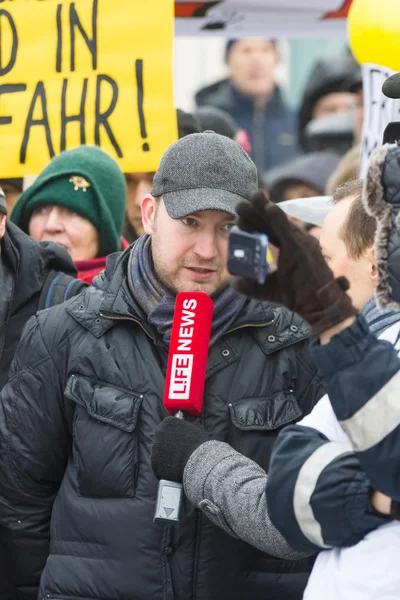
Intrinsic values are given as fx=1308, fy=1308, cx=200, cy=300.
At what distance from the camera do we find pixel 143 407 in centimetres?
343

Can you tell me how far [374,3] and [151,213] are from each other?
2051 mm

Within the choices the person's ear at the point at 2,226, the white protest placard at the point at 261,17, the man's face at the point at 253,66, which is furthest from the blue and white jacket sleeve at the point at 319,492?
Result: the man's face at the point at 253,66

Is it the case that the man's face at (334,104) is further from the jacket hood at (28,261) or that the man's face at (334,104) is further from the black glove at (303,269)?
the black glove at (303,269)

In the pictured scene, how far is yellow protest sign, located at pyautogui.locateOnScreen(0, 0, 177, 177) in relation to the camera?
5.44 metres

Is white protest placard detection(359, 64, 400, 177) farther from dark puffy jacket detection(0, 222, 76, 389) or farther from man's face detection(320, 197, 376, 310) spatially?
man's face detection(320, 197, 376, 310)

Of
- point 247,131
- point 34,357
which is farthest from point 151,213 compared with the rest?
point 247,131

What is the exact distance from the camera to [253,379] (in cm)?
348

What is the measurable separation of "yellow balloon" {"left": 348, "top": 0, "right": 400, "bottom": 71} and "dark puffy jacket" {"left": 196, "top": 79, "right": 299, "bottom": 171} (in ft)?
22.0

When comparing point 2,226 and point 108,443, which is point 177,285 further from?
point 2,226

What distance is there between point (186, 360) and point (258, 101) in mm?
9251

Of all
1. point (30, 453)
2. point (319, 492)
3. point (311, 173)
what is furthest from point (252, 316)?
point (311, 173)

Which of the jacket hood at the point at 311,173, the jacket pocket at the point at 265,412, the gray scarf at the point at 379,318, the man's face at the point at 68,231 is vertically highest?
the gray scarf at the point at 379,318

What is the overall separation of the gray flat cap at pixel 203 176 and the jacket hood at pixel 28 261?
0.83m

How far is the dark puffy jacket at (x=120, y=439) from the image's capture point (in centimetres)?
338
